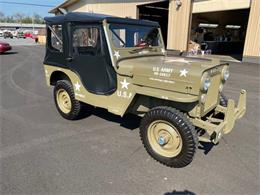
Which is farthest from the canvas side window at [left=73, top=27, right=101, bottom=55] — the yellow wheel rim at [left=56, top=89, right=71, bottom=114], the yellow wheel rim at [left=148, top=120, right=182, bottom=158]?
the yellow wheel rim at [left=148, top=120, right=182, bottom=158]

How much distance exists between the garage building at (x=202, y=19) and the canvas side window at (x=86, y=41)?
10.5m

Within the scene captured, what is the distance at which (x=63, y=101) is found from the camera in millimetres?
5129

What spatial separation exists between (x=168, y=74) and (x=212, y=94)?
2.86 ft

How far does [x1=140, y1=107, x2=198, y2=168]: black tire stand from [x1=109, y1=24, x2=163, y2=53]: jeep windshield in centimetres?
135

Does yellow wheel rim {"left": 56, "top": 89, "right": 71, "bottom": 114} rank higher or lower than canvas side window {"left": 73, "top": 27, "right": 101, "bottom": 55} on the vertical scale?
lower

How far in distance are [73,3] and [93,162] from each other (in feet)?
77.5

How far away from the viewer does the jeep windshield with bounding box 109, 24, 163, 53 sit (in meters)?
3.95

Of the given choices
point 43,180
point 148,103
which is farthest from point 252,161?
point 43,180

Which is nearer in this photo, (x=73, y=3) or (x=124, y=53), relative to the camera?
(x=124, y=53)

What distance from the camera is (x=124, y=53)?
400 centimetres

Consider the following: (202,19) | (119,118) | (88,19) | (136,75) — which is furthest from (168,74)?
(202,19)

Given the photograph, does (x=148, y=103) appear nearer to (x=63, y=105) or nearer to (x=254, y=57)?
(x=63, y=105)

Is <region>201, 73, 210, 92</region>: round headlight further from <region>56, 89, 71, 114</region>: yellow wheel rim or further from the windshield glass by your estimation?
<region>56, 89, 71, 114</region>: yellow wheel rim

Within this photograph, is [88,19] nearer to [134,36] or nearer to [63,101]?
[134,36]
